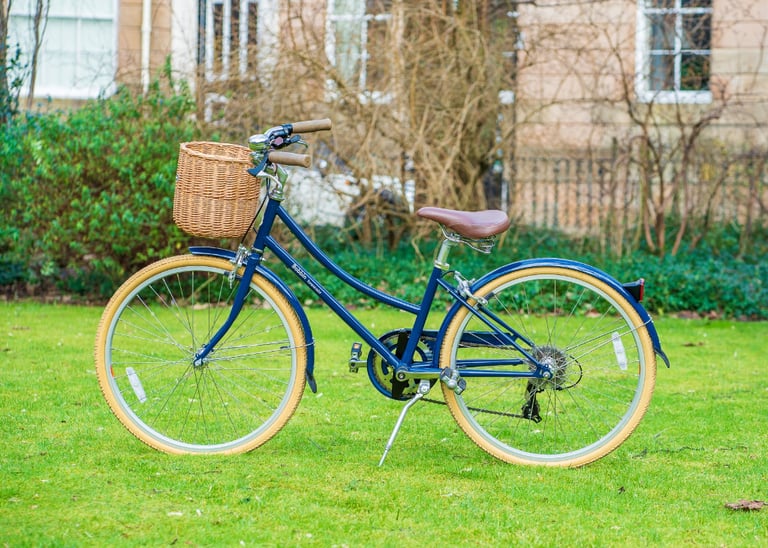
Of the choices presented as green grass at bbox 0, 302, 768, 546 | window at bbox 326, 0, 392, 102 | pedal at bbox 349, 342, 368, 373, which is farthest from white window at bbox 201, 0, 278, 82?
pedal at bbox 349, 342, 368, 373

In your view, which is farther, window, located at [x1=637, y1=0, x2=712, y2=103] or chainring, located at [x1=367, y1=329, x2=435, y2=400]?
window, located at [x1=637, y1=0, x2=712, y2=103]

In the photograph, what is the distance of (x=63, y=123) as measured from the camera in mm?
10008

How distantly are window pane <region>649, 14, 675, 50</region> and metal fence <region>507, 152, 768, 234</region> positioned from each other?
58.7 inches

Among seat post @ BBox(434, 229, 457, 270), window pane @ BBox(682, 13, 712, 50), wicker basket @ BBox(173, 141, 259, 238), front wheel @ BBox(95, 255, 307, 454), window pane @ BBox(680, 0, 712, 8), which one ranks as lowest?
front wheel @ BBox(95, 255, 307, 454)

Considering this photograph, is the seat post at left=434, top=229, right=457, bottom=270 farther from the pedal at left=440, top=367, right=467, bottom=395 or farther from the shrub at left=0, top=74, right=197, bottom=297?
the shrub at left=0, top=74, right=197, bottom=297

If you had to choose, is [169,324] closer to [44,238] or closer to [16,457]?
[44,238]

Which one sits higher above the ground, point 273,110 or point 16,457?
point 273,110

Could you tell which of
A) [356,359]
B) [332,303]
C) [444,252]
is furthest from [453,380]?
[332,303]

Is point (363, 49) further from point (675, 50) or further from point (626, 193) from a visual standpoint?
point (675, 50)

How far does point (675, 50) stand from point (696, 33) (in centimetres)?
120

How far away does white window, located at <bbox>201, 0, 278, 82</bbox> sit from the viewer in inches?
429

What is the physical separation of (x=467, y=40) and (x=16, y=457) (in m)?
7.53

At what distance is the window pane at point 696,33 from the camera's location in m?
13.1

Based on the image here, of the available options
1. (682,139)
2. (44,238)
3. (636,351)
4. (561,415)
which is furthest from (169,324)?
(682,139)
